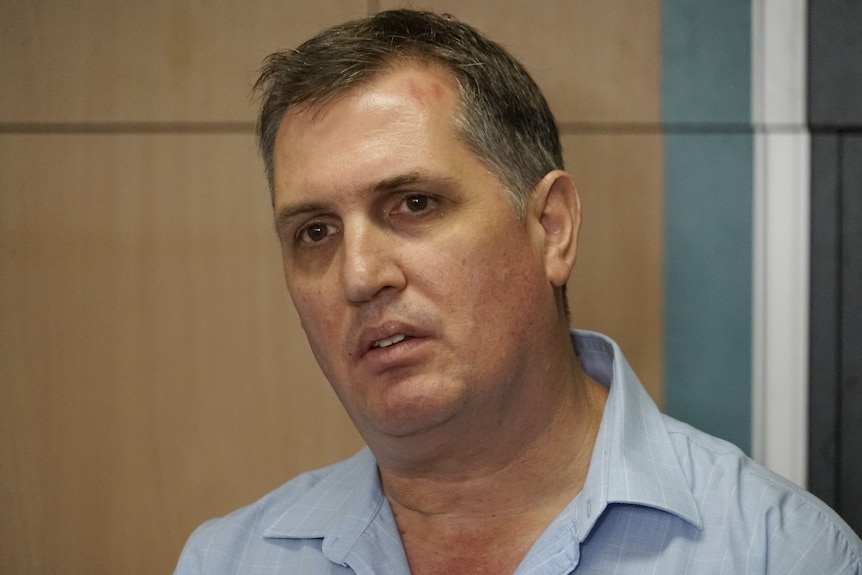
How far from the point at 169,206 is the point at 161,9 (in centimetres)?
37

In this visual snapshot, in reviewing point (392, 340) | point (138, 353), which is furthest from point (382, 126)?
point (138, 353)

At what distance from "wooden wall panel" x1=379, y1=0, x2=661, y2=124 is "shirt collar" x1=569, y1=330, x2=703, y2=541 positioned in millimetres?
532

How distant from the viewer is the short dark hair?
1.18 metres

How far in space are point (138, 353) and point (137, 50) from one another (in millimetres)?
574

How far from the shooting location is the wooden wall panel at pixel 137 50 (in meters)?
1.58

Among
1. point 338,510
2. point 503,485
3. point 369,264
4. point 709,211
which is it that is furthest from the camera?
point 709,211

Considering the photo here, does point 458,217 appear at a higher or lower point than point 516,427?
higher

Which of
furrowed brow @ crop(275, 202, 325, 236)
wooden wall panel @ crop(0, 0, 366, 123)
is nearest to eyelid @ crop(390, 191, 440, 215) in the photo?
furrowed brow @ crop(275, 202, 325, 236)

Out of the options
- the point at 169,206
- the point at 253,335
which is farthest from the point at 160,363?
the point at 169,206

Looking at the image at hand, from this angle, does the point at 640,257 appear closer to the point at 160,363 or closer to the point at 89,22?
the point at 160,363

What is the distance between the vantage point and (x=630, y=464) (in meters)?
1.15

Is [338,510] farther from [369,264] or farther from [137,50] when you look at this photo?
[137,50]

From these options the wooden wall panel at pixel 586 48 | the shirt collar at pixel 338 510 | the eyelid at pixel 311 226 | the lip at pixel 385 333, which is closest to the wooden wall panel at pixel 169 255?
the wooden wall panel at pixel 586 48

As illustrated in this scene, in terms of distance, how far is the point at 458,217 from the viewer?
1.14 meters
